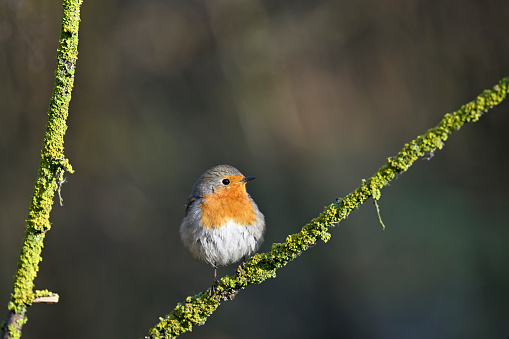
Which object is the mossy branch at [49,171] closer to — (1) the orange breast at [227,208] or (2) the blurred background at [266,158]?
(1) the orange breast at [227,208]

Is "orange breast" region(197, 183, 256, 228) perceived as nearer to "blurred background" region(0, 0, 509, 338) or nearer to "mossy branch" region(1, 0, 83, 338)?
"mossy branch" region(1, 0, 83, 338)

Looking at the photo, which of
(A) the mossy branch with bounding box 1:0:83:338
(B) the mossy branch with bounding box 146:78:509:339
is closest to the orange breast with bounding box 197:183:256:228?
(B) the mossy branch with bounding box 146:78:509:339

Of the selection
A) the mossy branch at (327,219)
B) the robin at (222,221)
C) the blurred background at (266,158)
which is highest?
the blurred background at (266,158)

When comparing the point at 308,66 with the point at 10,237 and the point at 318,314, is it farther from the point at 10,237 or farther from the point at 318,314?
the point at 10,237

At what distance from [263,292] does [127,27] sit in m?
3.57

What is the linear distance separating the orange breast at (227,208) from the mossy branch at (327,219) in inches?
38.6

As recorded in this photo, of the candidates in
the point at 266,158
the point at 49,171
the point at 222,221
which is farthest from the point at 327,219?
the point at 266,158

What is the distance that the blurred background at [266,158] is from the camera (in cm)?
611

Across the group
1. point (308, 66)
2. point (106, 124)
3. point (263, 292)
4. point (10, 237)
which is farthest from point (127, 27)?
point (263, 292)

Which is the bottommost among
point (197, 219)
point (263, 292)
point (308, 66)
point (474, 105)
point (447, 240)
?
point (474, 105)

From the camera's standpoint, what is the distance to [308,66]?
6508mm

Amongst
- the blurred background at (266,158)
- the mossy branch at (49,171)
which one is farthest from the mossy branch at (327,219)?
the blurred background at (266,158)

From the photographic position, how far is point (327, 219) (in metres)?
1.99

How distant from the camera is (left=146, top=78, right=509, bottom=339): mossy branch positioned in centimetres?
166
